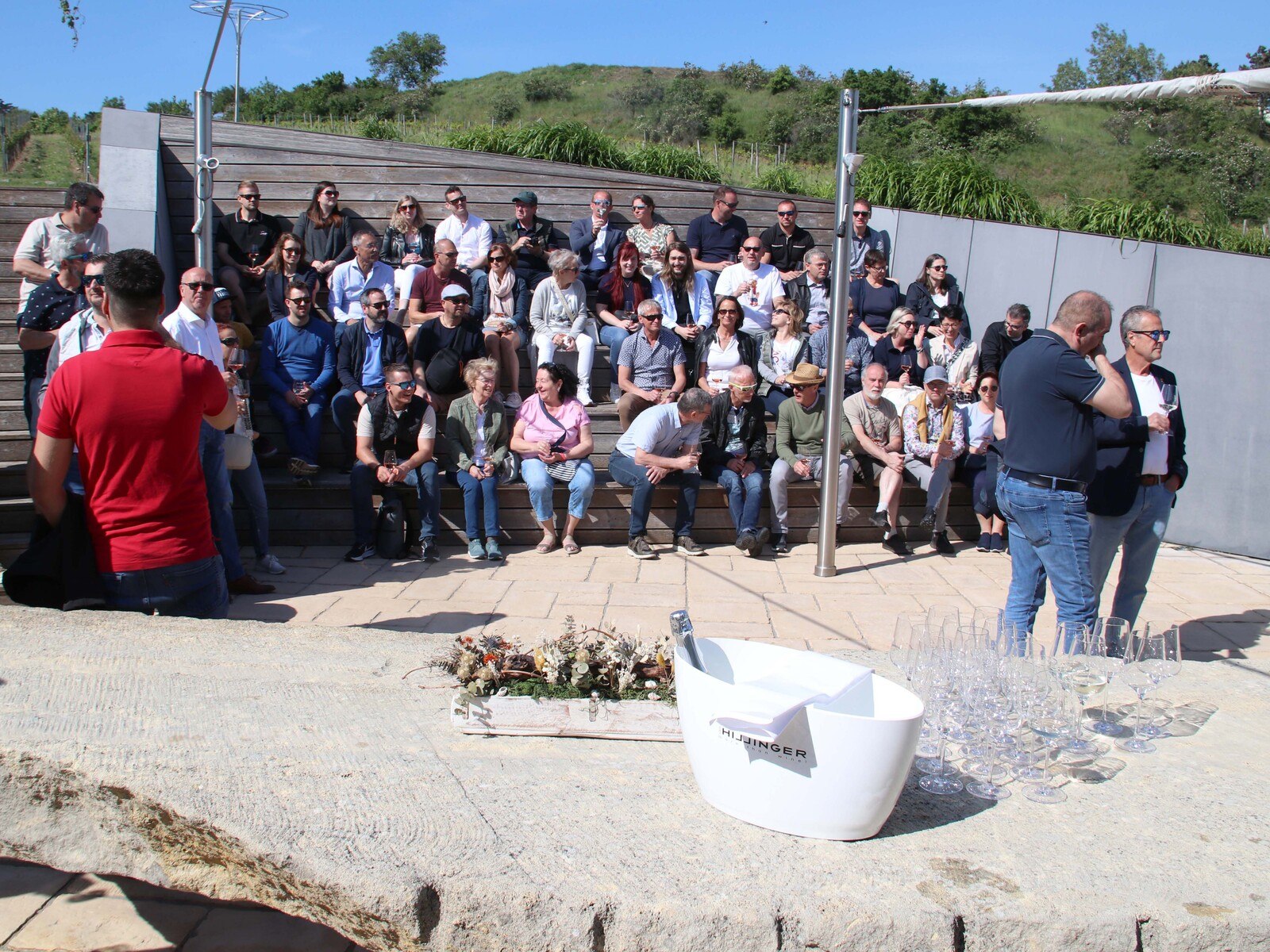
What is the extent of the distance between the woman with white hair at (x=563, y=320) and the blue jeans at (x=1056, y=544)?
193 inches

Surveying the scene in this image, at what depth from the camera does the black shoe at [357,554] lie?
6961mm

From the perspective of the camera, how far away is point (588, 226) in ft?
33.4

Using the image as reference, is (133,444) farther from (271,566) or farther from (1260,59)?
(1260,59)

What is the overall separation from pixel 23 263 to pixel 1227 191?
27246mm

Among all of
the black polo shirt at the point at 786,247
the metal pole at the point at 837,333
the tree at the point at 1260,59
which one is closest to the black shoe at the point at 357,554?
the metal pole at the point at 837,333

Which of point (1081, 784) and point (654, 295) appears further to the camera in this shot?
point (654, 295)

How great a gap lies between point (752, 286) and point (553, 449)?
311 centimetres

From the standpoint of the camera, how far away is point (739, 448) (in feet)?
24.9

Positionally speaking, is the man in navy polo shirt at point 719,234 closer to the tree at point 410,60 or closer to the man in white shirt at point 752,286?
the man in white shirt at point 752,286

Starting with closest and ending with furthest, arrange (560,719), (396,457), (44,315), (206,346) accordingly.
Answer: (560,719) → (206,346) → (44,315) → (396,457)

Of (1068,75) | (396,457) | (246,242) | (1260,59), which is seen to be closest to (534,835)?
(396,457)

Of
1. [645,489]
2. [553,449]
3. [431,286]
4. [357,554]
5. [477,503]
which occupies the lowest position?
[357,554]

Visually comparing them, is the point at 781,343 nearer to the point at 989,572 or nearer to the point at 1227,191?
the point at 989,572

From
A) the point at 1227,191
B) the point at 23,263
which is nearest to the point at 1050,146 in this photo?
the point at 1227,191
